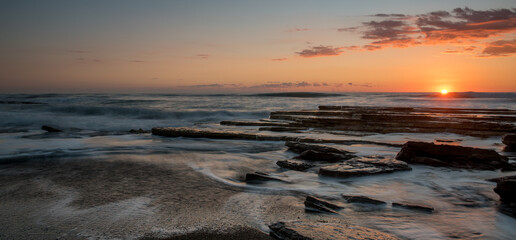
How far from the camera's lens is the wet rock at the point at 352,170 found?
15.8 feet

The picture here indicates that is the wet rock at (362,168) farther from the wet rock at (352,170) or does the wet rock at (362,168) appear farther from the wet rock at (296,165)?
the wet rock at (296,165)

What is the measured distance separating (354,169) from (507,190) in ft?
6.15

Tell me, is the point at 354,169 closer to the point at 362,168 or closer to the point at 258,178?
the point at 362,168

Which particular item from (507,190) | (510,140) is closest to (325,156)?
(507,190)

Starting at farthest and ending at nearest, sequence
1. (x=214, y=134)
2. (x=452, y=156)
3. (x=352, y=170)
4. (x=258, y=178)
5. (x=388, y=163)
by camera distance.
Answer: (x=214, y=134), (x=452, y=156), (x=388, y=163), (x=352, y=170), (x=258, y=178)

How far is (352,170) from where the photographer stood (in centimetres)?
488

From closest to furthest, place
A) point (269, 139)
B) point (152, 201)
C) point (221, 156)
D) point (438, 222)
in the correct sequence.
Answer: point (438, 222)
point (152, 201)
point (221, 156)
point (269, 139)

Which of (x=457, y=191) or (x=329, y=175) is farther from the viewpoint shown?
(x=329, y=175)

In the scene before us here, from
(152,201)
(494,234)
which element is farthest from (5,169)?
(494,234)

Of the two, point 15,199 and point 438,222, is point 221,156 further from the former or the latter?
point 438,222

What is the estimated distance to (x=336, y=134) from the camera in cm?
995

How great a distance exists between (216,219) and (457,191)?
3.16m

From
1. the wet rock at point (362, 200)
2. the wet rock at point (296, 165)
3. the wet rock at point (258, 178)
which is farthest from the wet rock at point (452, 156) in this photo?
the wet rock at point (258, 178)

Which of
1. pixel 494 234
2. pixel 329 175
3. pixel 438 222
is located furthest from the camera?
pixel 329 175
